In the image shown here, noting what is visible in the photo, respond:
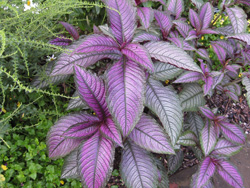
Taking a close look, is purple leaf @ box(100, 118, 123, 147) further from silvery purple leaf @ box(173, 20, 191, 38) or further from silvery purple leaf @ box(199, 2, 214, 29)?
silvery purple leaf @ box(199, 2, 214, 29)

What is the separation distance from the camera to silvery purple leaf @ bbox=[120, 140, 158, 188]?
114 centimetres

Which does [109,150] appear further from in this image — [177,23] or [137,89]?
[177,23]

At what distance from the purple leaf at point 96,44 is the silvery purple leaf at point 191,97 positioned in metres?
0.66

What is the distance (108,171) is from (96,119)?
0.27 meters

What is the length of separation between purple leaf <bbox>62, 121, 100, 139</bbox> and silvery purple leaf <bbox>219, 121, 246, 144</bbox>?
0.86 m

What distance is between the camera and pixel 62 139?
1.11 m

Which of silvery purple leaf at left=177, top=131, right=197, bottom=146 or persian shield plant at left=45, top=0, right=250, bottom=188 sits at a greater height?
persian shield plant at left=45, top=0, right=250, bottom=188

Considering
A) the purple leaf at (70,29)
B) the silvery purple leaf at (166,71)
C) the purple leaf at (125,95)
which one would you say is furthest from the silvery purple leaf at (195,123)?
the purple leaf at (70,29)

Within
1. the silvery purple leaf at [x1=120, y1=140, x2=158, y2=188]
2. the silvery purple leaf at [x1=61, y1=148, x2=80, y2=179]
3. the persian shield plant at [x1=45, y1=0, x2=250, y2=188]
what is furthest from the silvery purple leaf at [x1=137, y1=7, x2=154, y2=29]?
the silvery purple leaf at [x1=61, y1=148, x2=80, y2=179]

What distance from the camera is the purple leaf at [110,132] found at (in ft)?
3.16

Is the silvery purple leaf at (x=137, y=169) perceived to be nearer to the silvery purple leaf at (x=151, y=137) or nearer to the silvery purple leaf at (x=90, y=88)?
the silvery purple leaf at (x=151, y=137)

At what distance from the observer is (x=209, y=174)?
4.34 ft

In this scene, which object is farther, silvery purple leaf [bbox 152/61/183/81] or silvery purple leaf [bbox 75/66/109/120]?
silvery purple leaf [bbox 152/61/183/81]

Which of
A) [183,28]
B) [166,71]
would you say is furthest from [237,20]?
[166,71]
